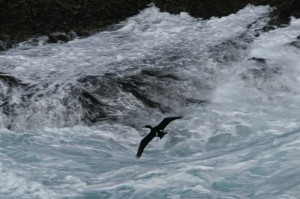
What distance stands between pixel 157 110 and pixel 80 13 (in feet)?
16.5

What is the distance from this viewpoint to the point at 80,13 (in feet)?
57.0

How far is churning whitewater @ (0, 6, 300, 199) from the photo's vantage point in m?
10.1

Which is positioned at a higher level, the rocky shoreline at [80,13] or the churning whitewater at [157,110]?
the rocky shoreline at [80,13]

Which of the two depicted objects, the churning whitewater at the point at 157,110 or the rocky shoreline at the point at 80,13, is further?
the rocky shoreline at the point at 80,13

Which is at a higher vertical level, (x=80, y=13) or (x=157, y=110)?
(x=80, y=13)

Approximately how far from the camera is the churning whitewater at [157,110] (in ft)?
33.2

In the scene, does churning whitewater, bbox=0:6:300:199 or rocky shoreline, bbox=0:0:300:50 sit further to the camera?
rocky shoreline, bbox=0:0:300:50

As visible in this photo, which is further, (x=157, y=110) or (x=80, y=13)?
(x=80, y=13)

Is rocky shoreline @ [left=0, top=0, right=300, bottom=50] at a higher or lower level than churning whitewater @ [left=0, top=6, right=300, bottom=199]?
higher

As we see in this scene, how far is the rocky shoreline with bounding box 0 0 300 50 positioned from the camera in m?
16.7

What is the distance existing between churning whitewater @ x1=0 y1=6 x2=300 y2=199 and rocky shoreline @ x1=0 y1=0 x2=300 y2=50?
277 mm

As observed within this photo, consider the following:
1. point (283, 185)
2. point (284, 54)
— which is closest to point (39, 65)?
point (284, 54)

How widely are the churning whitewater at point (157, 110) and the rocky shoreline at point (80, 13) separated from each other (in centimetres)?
28

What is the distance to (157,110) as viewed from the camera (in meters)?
13.3
